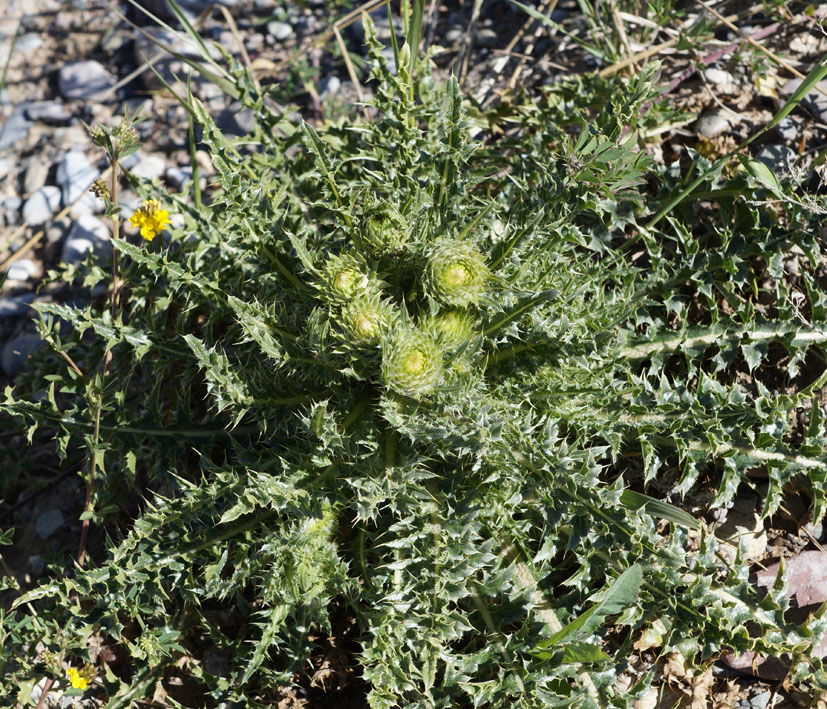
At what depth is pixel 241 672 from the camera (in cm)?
319

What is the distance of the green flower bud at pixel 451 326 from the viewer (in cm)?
293

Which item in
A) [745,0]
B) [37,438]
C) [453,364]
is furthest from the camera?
[745,0]

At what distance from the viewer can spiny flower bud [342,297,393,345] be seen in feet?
9.11

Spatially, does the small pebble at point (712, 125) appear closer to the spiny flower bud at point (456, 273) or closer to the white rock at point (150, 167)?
the spiny flower bud at point (456, 273)

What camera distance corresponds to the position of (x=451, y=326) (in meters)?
2.96

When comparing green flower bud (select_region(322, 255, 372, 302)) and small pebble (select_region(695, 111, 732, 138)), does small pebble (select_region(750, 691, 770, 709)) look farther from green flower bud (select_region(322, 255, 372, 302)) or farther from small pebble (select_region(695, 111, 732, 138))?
small pebble (select_region(695, 111, 732, 138))

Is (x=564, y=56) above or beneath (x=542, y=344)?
above

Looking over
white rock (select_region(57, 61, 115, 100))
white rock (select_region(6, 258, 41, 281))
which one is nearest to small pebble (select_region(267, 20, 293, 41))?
white rock (select_region(57, 61, 115, 100))

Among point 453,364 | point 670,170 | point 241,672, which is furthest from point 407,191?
point 241,672

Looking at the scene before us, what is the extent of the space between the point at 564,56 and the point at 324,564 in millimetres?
3711

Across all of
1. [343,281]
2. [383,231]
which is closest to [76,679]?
[343,281]

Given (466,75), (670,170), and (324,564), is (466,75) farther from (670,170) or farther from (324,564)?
(324,564)

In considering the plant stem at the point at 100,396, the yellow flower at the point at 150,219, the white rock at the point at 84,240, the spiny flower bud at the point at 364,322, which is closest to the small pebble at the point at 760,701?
the spiny flower bud at the point at 364,322

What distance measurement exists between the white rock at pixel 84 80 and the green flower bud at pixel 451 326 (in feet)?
13.1
